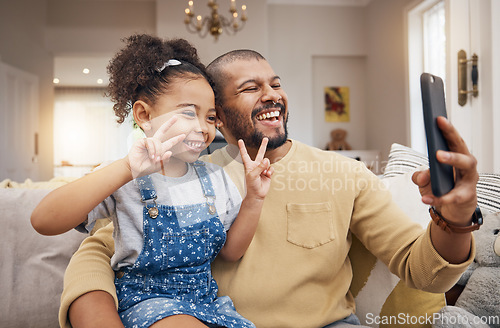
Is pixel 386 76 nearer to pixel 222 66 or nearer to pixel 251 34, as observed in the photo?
pixel 251 34

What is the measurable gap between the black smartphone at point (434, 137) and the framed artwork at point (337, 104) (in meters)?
4.55

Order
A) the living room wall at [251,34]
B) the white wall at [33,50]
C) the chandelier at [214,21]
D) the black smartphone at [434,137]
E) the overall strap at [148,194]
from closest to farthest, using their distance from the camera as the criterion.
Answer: the black smartphone at [434,137] < the overall strap at [148,194] < the chandelier at [214,21] < the white wall at [33,50] < the living room wall at [251,34]

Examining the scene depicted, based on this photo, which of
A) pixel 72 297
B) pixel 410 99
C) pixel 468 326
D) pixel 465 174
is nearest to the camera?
pixel 465 174

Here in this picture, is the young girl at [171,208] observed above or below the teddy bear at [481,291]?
above

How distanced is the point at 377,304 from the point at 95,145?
9.38 m

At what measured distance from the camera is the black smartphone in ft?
1.86

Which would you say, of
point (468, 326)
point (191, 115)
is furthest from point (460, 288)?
point (191, 115)

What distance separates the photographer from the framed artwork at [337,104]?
5.04 meters

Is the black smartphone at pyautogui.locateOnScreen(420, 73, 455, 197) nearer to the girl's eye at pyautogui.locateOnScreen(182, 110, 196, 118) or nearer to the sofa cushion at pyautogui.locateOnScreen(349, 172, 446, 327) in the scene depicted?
the girl's eye at pyautogui.locateOnScreen(182, 110, 196, 118)

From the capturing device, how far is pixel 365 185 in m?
1.03

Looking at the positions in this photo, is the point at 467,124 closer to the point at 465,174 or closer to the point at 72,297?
the point at 465,174

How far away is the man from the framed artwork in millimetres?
4136

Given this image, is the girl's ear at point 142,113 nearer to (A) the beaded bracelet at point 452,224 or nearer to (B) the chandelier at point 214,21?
(A) the beaded bracelet at point 452,224

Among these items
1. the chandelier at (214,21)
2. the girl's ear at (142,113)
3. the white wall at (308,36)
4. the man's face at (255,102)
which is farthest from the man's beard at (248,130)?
the white wall at (308,36)
